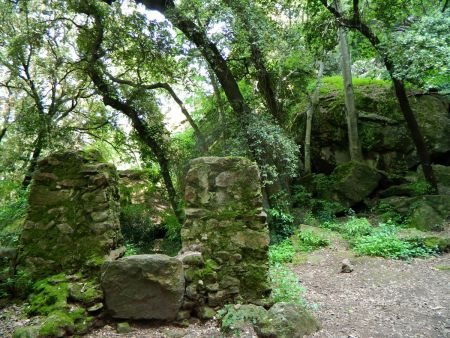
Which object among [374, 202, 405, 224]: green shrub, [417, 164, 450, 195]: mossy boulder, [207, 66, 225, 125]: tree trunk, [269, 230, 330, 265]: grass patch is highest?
[207, 66, 225, 125]: tree trunk

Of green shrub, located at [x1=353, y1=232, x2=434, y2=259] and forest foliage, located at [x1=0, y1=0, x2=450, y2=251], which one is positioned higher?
forest foliage, located at [x1=0, y1=0, x2=450, y2=251]

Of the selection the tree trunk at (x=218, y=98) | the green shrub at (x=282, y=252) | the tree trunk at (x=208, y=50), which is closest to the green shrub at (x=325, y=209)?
the green shrub at (x=282, y=252)

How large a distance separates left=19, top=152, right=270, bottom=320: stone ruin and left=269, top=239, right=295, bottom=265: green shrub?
2.93 m

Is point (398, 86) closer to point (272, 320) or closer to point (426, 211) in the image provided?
point (426, 211)

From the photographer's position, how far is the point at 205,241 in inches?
173

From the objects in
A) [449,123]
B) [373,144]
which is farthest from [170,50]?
[449,123]

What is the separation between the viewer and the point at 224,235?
4.37 metres

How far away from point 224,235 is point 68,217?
2141mm

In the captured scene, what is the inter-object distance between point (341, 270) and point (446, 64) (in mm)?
4677

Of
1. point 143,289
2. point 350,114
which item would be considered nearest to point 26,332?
point 143,289

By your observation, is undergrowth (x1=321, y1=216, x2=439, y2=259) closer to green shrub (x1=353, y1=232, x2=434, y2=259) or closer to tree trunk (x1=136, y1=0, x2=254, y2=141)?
green shrub (x1=353, y1=232, x2=434, y2=259)

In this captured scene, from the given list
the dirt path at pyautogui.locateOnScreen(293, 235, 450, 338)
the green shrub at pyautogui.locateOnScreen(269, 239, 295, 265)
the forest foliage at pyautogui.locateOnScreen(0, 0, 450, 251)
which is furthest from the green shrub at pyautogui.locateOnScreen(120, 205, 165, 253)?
the dirt path at pyautogui.locateOnScreen(293, 235, 450, 338)

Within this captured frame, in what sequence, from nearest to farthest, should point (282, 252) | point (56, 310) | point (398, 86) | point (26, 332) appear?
1. point (26, 332)
2. point (56, 310)
3. point (282, 252)
4. point (398, 86)

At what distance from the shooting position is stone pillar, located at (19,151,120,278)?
4316 mm
